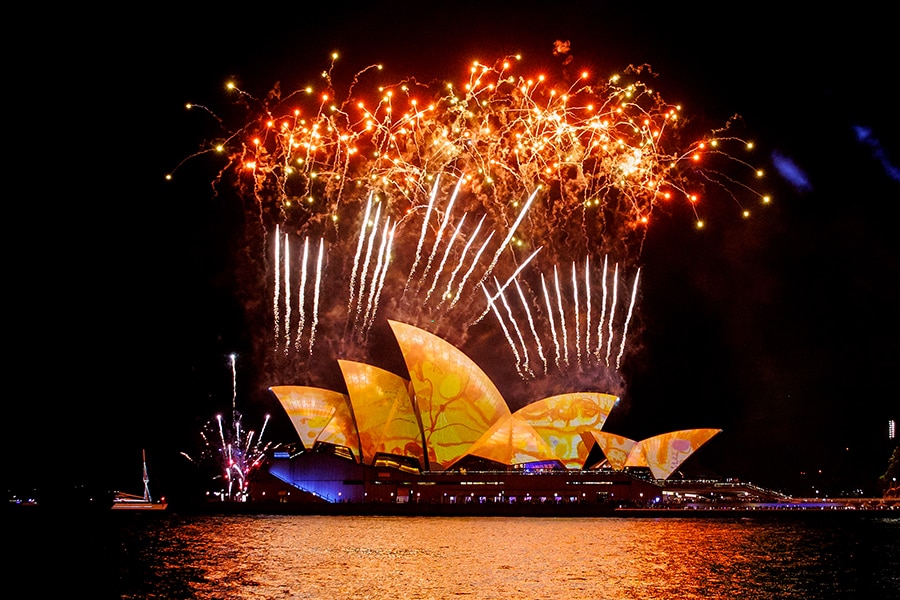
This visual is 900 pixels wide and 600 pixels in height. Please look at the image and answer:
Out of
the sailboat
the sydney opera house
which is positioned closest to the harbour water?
the sydney opera house

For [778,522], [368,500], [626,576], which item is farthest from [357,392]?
[626,576]

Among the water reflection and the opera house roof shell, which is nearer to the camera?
the water reflection

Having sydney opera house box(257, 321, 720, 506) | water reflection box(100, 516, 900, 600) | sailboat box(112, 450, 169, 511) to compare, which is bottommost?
water reflection box(100, 516, 900, 600)

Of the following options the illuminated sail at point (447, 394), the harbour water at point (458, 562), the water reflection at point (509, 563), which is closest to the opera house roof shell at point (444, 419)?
the illuminated sail at point (447, 394)

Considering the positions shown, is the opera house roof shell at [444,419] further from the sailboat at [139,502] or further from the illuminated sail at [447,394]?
the sailboat at [139,502]

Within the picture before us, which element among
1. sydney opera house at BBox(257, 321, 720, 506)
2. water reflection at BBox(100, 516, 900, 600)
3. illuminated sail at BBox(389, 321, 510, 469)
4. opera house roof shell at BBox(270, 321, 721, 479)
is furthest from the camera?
sydney opera house at BBox(257, 321, 720, 506)

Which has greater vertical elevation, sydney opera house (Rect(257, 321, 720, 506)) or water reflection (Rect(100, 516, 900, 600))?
sydney opera house (Rect(257, 321, 720, 506))

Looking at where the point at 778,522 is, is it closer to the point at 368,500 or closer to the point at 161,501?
the point at 368,500

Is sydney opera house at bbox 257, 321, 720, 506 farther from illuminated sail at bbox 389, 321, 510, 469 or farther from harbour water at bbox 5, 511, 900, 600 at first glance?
harbour water at bbox 5, 511, 900, 600
